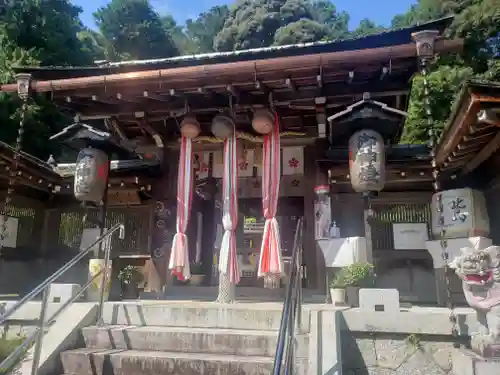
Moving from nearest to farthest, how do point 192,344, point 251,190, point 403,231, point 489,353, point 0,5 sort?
point 489,353, point 192,344, point 403,231, point 251,190, point 0,5

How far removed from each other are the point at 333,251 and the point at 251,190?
8.73 feet

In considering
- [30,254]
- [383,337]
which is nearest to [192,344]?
[383,337]

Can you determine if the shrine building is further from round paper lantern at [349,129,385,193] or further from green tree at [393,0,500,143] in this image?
green tree at [393,0,500,143]

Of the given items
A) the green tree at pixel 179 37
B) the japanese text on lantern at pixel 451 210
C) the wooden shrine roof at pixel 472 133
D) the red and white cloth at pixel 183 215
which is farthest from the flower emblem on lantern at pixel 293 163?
the green tree at pixel 179 37

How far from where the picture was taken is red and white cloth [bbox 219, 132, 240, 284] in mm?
7391

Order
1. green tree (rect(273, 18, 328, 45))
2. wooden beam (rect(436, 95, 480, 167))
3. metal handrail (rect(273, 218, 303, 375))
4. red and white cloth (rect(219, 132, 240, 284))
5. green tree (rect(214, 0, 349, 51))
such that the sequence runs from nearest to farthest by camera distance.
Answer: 1. metal handrail (rect(273, 218, 303, 375))
2. wooden beam (rect(436, 95, 480, 167))
3. red and white cloth (rect(219, 132, 240, 284))
4. green tree (rect(273, 18, 328, 45))
5. green tree (rect(214, 0, 349, 51))

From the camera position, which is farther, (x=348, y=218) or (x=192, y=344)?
(x=348, y=218)

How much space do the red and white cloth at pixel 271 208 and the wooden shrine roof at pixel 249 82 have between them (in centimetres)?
87

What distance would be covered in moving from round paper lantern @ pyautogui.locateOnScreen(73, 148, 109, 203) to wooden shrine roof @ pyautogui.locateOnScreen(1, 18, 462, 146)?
3.68ft

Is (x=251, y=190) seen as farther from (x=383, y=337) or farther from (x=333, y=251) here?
(x=383, y=337)

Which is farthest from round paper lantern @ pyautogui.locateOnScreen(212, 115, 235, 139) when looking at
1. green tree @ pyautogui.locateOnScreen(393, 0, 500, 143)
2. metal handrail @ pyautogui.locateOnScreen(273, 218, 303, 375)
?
green tree @ pyautogui.locateOnScreen(393, 0, 500, 143)

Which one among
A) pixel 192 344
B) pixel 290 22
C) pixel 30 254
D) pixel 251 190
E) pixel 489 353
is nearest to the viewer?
pixel 489 353

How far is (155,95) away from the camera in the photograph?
809 centimetres

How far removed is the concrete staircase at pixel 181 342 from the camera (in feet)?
15.7
